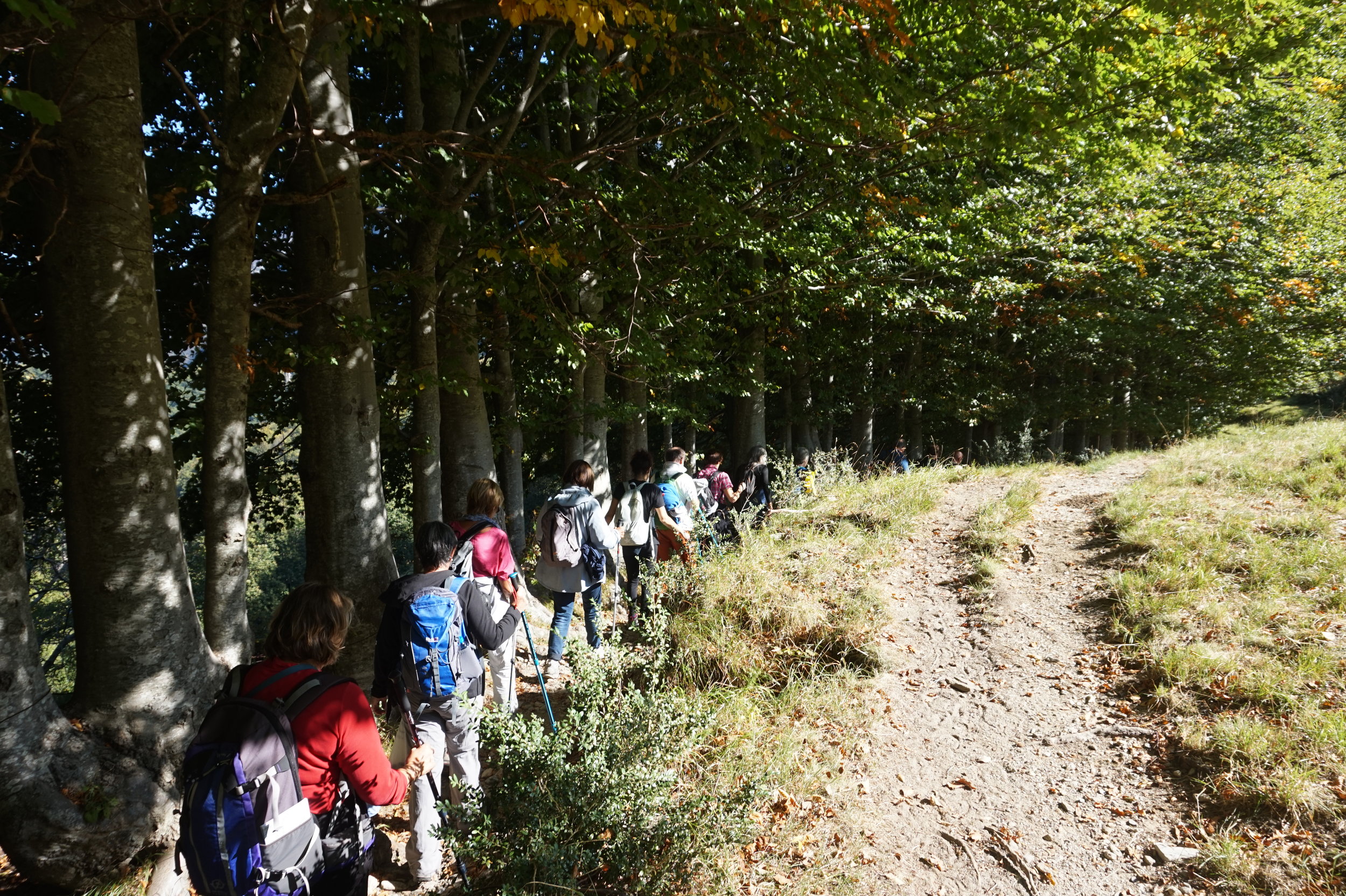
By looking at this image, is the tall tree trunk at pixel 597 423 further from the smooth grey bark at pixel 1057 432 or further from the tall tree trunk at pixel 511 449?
the smooth grey bark at pixel 1057 432

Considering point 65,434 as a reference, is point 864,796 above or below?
below

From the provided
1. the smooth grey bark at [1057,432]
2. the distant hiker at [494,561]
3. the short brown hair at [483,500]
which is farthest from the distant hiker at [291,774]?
the smooth grey bark at [1057,432]

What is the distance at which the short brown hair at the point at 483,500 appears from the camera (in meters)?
4.54

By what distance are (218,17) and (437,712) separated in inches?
168

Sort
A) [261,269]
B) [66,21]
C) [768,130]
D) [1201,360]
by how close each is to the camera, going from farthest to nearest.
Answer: [1201,360] < [261,269] < [768,130] < [66,21]

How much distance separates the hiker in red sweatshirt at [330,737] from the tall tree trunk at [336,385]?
2.83 meters

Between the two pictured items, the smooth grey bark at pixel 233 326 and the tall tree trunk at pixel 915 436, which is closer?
the smooth grey bark at pixel 233 326

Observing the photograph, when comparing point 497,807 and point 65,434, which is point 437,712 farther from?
point 65,434

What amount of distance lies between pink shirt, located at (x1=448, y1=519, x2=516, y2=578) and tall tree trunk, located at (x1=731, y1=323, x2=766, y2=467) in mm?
9910

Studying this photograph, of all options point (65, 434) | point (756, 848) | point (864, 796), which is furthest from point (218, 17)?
point (864, 796)

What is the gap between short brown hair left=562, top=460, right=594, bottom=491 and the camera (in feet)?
18.3

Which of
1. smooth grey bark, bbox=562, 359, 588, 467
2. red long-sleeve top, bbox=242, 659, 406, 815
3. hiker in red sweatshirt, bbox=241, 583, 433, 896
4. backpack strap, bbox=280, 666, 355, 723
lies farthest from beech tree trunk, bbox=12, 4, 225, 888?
smooth grey bark, bbox=562, 359, 588, 467

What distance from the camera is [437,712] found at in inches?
135

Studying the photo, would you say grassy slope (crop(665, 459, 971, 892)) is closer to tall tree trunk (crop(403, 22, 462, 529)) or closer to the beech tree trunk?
tall tree trunk (crop(403, 22, 462, 529))
